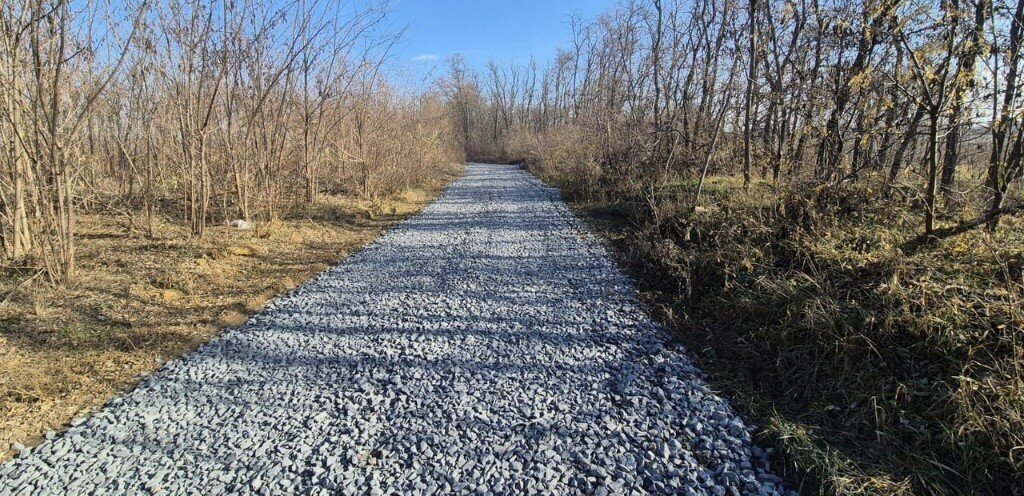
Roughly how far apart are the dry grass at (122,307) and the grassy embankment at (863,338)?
4.29 m

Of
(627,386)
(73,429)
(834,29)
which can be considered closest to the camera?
(73,429)

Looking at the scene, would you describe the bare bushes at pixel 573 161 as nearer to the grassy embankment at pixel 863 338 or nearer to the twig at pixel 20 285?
the grassy embankment at pixel 863 338

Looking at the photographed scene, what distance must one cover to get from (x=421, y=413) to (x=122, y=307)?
352 centimetres

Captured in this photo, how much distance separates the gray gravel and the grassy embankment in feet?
1.23

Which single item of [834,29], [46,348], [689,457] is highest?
[834,29]

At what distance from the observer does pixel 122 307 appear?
14.7 ft

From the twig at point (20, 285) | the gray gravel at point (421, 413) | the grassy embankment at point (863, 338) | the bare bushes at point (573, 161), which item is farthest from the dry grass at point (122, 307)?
the bare bushes at point (573, 161)

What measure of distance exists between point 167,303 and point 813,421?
18.5ft

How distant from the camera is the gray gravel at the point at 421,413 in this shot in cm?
241

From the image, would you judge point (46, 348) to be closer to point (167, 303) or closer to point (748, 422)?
point (167, 303)

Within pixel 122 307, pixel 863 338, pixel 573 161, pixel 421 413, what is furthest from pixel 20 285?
pixel 573 161

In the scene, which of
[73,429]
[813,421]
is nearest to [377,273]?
[73,429]

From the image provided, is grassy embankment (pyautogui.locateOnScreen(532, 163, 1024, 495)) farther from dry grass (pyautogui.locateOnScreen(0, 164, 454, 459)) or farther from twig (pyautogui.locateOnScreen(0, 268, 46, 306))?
twig (pyautogui.locateOnScreen(0, 268, 46, 306))

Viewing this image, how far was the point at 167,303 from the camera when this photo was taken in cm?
475
